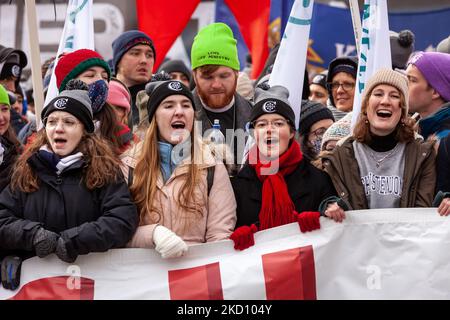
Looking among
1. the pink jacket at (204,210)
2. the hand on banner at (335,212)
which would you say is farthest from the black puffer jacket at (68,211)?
the hand on banner at (335,212)

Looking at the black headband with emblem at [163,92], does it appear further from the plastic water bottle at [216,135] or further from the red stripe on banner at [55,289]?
the red stripe on banner at [55,289]

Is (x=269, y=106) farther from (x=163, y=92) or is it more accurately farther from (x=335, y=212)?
(x=335, y=212)

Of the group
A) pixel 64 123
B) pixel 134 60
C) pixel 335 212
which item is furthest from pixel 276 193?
pixel 134 60

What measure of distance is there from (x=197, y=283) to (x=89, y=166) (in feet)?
2.86

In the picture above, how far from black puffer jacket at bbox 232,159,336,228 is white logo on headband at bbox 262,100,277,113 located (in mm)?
350

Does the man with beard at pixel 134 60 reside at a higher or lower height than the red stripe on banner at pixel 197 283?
higher

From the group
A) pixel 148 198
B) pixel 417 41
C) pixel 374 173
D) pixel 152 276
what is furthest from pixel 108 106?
pixel 417 41

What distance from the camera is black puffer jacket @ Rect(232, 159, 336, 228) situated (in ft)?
16.8

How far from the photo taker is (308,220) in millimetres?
4957

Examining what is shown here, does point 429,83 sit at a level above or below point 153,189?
above

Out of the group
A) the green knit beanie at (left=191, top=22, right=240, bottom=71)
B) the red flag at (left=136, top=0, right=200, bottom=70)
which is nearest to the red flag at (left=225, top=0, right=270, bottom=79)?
the red flag at (left=136, top=0, right=200, bottom=70)

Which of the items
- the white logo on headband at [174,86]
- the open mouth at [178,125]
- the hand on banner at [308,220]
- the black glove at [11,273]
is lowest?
the black glove at [11,273]

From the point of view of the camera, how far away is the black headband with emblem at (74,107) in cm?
512

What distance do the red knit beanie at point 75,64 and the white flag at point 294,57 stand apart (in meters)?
1.24
